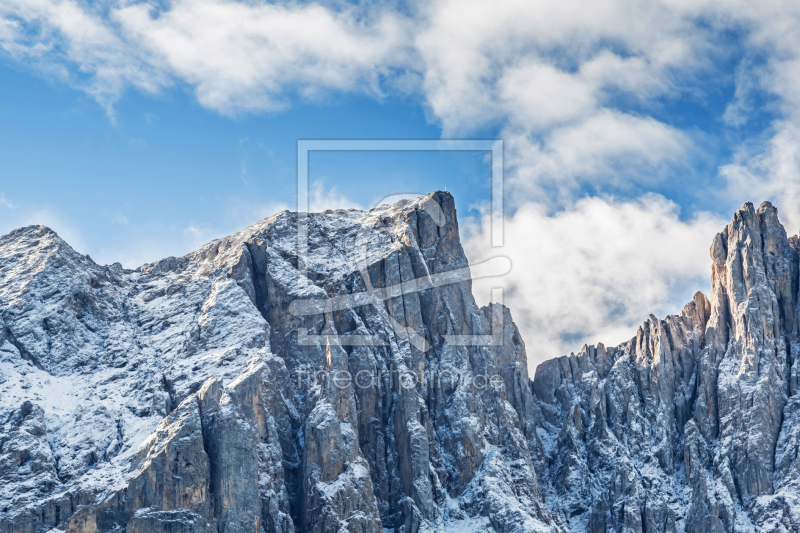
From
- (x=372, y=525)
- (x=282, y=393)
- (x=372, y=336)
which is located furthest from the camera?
(x=372, y=336)

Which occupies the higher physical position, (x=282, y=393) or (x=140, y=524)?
(x=282, y=393)

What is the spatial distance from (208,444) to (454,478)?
154 ft

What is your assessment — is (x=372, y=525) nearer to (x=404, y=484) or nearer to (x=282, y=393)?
(x=404, y=484)

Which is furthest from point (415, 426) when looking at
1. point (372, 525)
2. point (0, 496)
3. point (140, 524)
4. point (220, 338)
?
point (0, 496)

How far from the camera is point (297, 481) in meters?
182

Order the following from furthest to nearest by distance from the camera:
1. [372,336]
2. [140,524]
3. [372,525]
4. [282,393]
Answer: [372,336] < [282,393] < [372,525] < [140,524]

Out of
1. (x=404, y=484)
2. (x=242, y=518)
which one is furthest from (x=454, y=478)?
(x=242, y=518)

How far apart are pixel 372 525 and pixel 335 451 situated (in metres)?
13.1

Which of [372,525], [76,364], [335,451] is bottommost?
[372,525]

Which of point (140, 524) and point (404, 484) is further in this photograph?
point (404, 484)

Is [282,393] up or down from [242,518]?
up

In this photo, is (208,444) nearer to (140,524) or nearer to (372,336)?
(140,524)

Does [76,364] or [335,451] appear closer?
[335,451]

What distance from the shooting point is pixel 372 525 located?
174m
